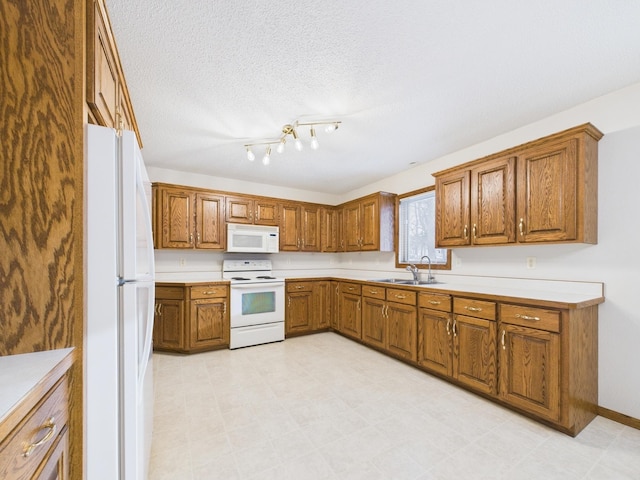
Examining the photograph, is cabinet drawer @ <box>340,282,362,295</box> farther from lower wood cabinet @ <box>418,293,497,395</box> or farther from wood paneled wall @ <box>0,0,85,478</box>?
wood paneled wall @ <box>0,0,85,478</box>

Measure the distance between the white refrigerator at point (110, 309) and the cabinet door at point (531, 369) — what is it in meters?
2.38

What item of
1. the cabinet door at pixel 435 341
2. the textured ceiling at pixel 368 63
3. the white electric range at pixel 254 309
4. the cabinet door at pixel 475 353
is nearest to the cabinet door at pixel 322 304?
the white electric range at pixel 254 309

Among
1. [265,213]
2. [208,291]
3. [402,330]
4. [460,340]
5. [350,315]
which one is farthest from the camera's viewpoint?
[265,213]

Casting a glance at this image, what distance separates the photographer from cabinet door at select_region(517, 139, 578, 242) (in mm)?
2033

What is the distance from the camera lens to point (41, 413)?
2.30 feet

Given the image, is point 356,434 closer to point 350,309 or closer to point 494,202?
point 350,309

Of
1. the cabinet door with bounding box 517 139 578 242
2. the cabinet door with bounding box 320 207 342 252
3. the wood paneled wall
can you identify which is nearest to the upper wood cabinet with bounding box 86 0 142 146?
the wood paneled wall

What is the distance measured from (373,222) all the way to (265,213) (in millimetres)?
1633

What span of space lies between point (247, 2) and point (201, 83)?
78 cm

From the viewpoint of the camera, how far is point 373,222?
404 cm

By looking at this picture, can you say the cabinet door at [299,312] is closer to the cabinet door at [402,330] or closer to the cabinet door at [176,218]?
the cabinet door at [402,330]

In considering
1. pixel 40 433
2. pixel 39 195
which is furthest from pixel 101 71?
pixel 40 433

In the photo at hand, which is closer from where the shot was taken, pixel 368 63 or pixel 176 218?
pixel 368 63

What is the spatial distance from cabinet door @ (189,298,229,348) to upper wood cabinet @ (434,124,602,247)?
112 inches
